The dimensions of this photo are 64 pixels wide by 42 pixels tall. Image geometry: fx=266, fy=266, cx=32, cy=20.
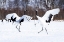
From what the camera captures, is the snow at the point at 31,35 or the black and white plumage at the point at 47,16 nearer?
the snow at the point at 31,35

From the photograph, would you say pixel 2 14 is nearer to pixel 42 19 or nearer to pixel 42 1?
pixel 42 19

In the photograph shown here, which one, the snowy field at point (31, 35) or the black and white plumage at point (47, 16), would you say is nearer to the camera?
the snowy field at point (31, 35)

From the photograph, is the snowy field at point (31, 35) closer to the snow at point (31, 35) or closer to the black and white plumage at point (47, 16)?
the snow at point (31, 35)

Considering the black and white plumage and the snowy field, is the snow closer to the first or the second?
the snowy field

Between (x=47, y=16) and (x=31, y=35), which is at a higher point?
(x=47, y=16)

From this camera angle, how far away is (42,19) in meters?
9.12

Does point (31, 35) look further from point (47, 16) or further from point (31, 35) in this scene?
point (47, 16)

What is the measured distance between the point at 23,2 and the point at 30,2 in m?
1.66

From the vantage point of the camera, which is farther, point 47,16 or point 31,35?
point 47,16

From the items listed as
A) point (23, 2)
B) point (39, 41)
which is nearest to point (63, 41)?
point (39, 41)

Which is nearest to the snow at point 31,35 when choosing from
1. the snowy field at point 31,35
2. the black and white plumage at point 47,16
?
the snowy field at point 31,35

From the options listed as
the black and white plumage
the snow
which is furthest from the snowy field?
the black and white plumage

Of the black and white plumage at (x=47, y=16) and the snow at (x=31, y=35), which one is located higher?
the black and white plumage at (x=47, y=16)

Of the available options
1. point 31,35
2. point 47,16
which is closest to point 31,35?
point 31,35
